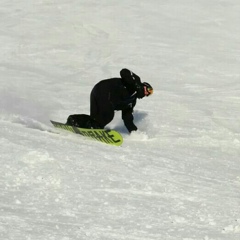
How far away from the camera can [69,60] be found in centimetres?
A: 1602

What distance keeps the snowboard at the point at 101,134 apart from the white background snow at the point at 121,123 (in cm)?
31

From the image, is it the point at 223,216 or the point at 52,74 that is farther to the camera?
the point at 52,74

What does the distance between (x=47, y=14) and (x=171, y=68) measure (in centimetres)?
725

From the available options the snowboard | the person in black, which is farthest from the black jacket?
the snowboard

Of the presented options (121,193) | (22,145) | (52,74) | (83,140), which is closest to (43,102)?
(52,74)

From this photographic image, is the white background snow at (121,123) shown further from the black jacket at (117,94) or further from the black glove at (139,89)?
the black glove at (139,89)

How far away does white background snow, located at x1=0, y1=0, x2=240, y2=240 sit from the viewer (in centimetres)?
512

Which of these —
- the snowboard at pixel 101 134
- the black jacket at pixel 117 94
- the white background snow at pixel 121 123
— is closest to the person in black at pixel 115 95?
the black jacket at pixel 117 94

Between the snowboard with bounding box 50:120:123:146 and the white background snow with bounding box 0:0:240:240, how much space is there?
1.02ft

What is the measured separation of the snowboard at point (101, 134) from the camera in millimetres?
7953

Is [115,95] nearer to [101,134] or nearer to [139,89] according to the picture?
[139,89]

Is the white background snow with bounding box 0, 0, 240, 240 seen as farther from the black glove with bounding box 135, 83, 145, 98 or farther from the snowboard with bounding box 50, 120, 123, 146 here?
the black glove with bounding box 135, 83, 145, 98

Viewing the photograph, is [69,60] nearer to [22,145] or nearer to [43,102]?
[43,102]

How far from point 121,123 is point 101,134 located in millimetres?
1938
